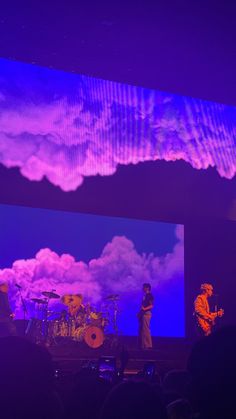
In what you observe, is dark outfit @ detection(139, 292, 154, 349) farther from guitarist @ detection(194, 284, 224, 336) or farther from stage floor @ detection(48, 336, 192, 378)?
guitarist @ detection(194, 284, 224, 336)

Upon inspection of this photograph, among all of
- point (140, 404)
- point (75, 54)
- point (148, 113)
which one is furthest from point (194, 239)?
point (140, 404)

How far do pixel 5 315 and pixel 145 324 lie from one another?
2.99 m

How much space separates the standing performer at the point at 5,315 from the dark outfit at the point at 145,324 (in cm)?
274

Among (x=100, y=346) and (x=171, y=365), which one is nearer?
(x=171, y=365)

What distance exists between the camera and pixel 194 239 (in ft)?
41.8

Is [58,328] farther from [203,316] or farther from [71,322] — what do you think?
[203,316]

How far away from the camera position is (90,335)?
411 inches

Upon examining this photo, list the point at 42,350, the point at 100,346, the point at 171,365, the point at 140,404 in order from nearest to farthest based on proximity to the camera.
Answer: the point at 42,350 → the point at 140,404 → the point at 171,365 → the point at 100,346

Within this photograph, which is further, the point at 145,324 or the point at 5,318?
the point at 145,324

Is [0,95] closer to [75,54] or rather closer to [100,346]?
[75,54]

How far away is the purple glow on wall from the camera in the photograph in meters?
10.5

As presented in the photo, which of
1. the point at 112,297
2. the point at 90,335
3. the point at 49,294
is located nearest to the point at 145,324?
the point at 112,297

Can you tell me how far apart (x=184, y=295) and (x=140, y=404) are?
34.7 ft

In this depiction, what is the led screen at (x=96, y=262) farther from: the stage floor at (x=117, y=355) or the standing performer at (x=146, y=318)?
the stage floor at (x=117, y=355)
